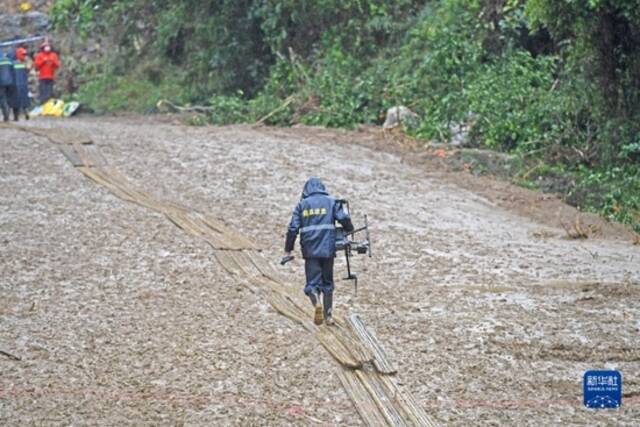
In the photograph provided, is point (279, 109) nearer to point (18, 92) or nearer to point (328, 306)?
point (18, 92)

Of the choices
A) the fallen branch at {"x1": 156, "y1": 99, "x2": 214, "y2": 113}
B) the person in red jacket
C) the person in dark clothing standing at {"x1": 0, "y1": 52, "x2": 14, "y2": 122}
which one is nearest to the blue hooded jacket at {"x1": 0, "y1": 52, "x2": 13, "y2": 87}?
the person in dark clothing standing at {"x1": 0, "y1": 52, "x2": 14, "y2": 122}

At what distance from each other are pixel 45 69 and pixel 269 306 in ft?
61.1

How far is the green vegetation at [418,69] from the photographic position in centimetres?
1948

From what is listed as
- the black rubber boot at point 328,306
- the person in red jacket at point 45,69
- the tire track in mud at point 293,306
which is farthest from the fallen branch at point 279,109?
the black rubber boot at point 328,306

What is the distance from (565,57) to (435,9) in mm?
3919

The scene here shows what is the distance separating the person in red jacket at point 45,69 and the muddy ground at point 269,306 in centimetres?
925

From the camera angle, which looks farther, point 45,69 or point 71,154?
point 45,69

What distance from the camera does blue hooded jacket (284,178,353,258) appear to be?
11039 mm

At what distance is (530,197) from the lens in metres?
18.6

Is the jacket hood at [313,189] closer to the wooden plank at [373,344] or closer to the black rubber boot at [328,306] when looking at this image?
the black rubber boot at [328,306]

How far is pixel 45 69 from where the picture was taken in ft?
96.7

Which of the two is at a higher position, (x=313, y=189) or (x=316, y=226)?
(x=313, y=189)

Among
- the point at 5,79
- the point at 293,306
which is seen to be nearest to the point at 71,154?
the point at 5,79

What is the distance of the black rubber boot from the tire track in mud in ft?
0.27
